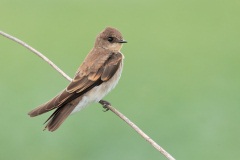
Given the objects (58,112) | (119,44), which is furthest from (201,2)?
(58,112)

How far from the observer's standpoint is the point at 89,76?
134 inches

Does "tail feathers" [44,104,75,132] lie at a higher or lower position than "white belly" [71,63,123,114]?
lower

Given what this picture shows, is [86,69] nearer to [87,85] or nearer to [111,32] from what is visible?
[87,85]

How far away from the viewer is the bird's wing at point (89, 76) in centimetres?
323

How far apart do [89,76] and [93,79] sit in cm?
3

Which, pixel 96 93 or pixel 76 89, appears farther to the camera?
pixel 96 93

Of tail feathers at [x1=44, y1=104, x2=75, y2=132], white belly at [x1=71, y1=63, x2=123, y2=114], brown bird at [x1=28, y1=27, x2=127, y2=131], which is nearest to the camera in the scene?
tail feathers at [x1=44, y1=104, x2=75, y2=132]

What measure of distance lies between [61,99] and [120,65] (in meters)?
0.57

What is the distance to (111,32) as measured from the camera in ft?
12.3

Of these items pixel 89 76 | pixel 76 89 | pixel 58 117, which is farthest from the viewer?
pixel 89 76

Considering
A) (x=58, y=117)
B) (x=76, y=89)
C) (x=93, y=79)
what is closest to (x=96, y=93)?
(x=93, y=79)

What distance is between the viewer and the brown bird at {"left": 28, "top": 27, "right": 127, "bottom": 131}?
3193mm

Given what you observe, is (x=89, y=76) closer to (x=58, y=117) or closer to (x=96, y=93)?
(x=96, y=93)

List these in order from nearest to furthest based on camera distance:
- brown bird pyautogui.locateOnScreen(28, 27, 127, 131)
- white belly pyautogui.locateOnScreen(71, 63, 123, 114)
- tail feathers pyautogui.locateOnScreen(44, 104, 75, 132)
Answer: tail feathers pyautogui.locateOnScreen(44, 104, 75, 132)
brown bird pyautogui.locateOnScreen(28, 27, 127, 131)
white belly pyautogui.locateOnScreen(71, 63, 123, 114)
